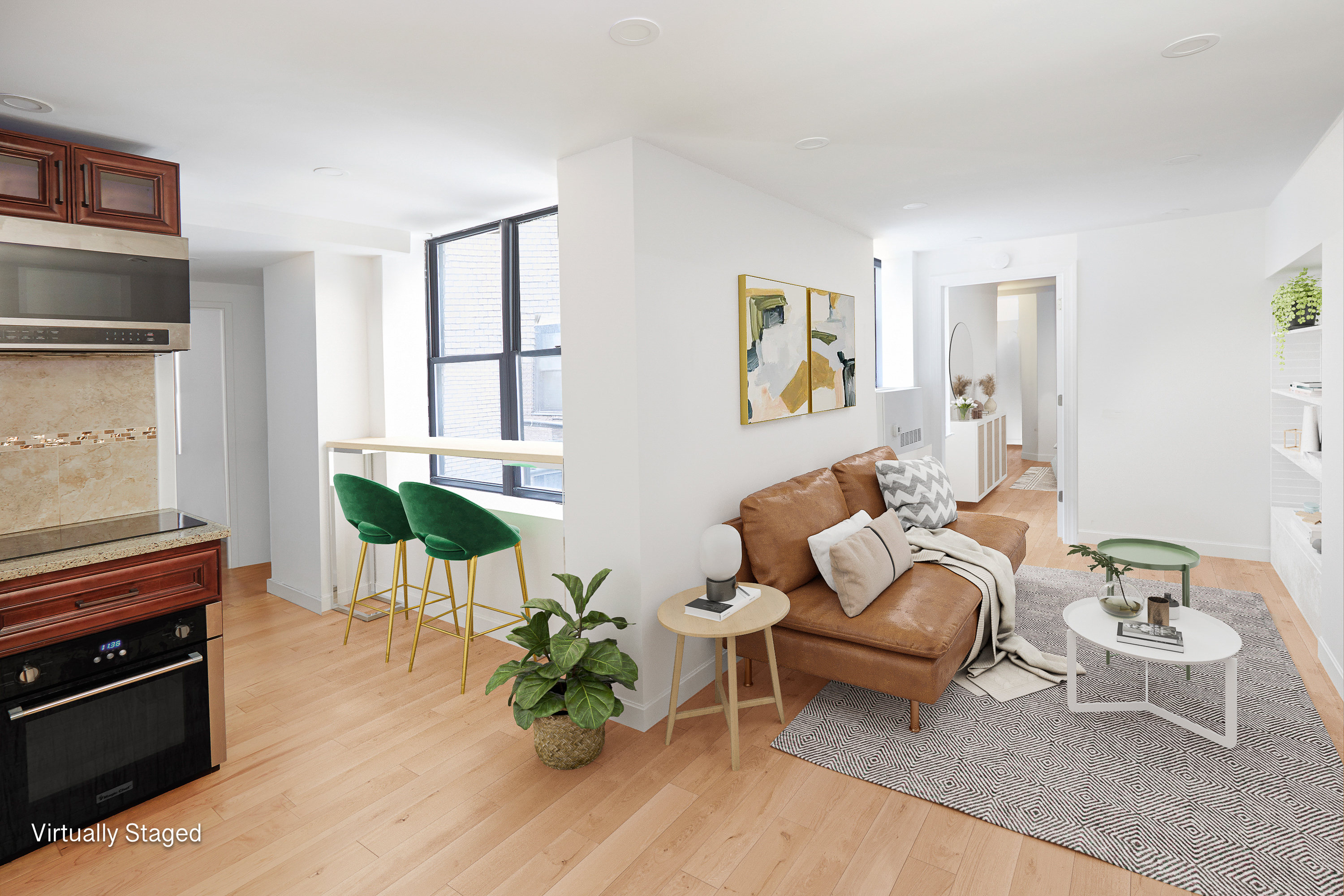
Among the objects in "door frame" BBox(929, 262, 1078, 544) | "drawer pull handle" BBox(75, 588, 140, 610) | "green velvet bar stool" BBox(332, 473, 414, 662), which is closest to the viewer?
"drawer pull handle" BBox(75, 588, 140, 610)

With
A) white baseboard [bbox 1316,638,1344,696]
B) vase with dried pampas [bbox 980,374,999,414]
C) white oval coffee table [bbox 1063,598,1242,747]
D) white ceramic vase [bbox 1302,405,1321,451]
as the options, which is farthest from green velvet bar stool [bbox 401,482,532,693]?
vase with dried pampas [bbox 980,374,999,414]

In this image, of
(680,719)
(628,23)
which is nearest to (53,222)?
(628,23)

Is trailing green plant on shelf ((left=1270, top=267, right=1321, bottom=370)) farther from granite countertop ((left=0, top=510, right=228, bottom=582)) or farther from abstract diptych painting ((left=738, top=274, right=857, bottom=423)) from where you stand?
granite countertop ((left=0, top=510, right=228, bottom=582))

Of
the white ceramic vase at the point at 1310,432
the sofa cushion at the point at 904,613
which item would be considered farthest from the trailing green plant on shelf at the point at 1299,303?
the sofa cushion at the point at 904,613

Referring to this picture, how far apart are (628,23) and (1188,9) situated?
1538mm

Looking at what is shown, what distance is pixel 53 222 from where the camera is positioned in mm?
2367

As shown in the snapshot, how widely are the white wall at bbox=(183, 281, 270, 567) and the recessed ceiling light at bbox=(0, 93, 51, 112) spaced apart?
9.37 feet

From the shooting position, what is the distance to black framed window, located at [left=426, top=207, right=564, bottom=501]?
4098mm

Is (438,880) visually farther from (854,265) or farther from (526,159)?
(854,265)

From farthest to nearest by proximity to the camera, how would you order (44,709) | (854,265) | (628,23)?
(854,265) < (44,709) < (628,23)

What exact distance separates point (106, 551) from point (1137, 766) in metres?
3.51

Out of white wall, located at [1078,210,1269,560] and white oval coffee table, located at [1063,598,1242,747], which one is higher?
white wall, located at [1078,210,1269,560]

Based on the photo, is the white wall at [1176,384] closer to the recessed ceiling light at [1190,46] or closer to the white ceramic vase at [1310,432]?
the white ceramic vase at [1310,432]

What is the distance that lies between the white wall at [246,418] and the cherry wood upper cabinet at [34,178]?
282cm
